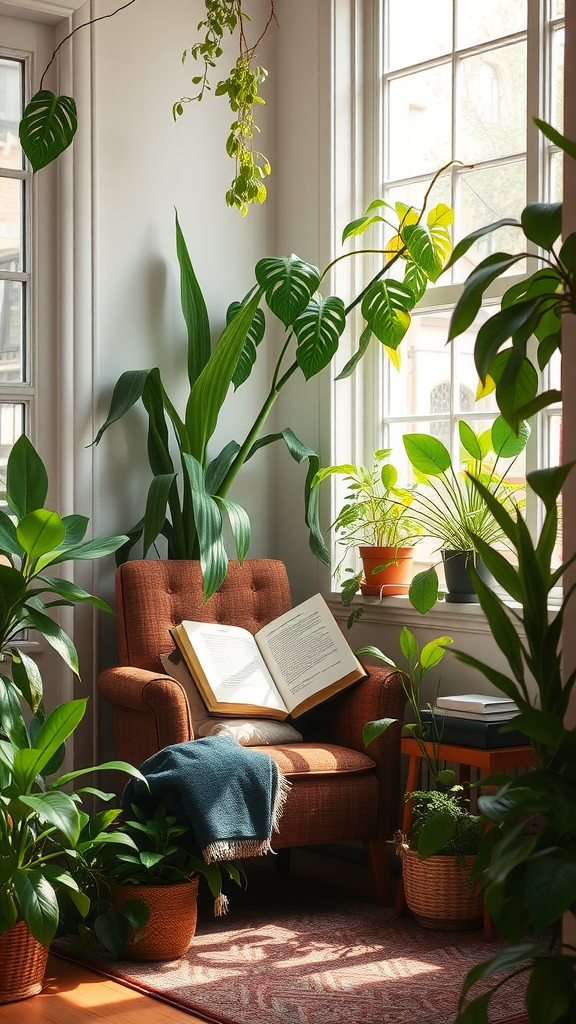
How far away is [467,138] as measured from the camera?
3.69 meters

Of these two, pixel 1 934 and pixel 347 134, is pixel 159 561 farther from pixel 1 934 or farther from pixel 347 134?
pixel 347 134

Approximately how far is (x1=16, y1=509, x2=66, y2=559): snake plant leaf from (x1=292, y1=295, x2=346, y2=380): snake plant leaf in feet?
3.68

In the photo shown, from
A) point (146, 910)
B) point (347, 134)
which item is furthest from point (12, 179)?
point (146, 910)

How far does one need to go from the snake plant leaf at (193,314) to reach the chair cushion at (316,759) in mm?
1280

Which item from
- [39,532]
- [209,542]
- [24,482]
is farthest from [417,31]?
[39,532]

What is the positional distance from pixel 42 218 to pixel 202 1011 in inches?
94.3

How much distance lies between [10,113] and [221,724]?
2.01 metres

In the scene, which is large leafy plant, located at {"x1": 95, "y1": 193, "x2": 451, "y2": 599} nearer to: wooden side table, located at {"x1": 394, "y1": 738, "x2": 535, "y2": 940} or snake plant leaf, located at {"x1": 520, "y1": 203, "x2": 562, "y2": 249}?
wooden side table, located at {"x1": 394, "y1": 738, "x2": 535, "y2": 940}

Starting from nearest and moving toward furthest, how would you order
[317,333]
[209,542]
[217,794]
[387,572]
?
[217,794] → [209,542] → [317,333] → [387,572]

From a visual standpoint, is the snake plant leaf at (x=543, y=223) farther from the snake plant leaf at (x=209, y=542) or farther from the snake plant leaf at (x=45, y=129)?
the snake plant leaf at (x=45, y=129)

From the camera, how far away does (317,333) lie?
3.52 m

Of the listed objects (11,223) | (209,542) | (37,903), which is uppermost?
(11,223)

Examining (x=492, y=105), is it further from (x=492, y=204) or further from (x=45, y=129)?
(x=45, y=129)

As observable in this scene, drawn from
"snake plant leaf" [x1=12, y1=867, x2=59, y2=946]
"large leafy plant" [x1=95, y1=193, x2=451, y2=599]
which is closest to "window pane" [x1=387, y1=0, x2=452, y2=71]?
"large leafy plant" [x1=95, y1=193, x2=451, y2=599]
